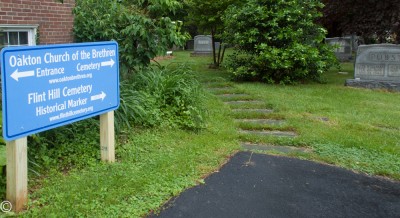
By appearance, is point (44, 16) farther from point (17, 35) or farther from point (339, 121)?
point (339, 121)

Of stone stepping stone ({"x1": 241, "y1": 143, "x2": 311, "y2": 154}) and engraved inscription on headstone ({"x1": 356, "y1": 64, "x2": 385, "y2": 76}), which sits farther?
engraved inscription on headstone ({"x1": 356, "y1": 64, "x2": 385, "y2": 76})

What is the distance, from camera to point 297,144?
5.50 m

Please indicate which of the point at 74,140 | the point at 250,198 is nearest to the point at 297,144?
the point at 250,198

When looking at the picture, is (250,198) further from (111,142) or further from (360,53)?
(360,53)

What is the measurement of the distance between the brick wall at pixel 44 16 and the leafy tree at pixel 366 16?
8.68 meters

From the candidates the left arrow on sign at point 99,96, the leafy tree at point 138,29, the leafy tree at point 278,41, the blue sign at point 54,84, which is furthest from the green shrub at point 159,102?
the leafy tree at point 278,41

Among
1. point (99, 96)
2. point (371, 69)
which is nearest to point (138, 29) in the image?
point (99, 96)

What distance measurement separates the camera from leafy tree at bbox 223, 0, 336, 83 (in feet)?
34.8

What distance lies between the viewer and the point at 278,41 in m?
11.0

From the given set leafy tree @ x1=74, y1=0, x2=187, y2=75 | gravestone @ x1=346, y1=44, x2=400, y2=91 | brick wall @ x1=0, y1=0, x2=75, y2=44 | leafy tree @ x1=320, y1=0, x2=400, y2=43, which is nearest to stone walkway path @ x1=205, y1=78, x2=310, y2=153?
leafy tree @ x1=74, y1=0, x2=187, y2=75

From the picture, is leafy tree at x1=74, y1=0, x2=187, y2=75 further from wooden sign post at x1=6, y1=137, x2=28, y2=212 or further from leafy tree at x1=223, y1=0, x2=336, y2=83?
leafy tree at x1=223, y1=0, x2=336, y2=83

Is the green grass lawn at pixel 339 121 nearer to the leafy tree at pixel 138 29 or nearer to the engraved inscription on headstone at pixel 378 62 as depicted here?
the engraved inscription on headstone at pixel 378 62

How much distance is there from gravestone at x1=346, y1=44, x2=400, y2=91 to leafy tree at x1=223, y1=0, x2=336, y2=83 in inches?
31.0

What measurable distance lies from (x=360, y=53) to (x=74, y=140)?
9.06 meters
